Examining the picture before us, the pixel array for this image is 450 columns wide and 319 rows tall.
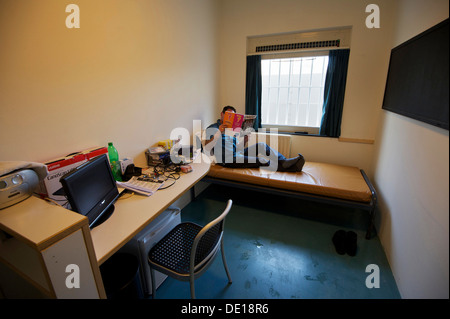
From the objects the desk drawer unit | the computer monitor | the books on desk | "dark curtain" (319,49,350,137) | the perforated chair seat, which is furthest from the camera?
"dark curtain" (319,49,350,137)

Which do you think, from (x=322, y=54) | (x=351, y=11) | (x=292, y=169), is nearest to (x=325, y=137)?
(x=292, y=169)

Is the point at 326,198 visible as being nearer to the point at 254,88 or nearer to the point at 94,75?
the point at 254,88

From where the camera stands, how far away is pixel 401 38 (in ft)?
6.52

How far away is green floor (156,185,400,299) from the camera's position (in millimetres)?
1572

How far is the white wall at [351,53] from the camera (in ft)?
8.55

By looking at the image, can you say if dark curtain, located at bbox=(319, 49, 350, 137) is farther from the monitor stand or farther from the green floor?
the monitor stand

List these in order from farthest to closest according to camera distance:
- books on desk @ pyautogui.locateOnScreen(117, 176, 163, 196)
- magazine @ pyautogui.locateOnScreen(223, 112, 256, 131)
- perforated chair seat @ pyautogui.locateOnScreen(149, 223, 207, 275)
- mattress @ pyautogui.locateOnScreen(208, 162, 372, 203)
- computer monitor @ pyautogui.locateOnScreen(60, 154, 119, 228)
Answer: magazine @ pyautogui.locateOnScreen(223, 112, 256, 131) → mattress @ pyautogui.locateOnScreen(208, 162, 372, 203) → books on desk @ pyautogui.locateOnScreen(117, 176, 163, 196) → perforated chair seat @ pyautogui.locateOnScreen(149, 223, 207, 275) → computer monitor @ pyautogui.locateOnScreen(60, 154, 119, 228)

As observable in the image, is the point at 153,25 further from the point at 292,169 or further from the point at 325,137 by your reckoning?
the point at 325,137

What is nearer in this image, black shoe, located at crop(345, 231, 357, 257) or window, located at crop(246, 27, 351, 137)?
black shoe, located at crop(345, 231, 357, 257)

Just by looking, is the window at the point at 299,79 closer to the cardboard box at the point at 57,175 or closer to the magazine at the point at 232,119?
the magazine at the point at 232,119

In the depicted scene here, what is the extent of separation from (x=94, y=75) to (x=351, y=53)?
2.98 metres

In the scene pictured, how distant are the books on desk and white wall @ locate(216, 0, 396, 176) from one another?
7.66ft

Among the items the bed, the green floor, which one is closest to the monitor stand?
the green floor

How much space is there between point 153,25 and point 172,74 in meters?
0.49
